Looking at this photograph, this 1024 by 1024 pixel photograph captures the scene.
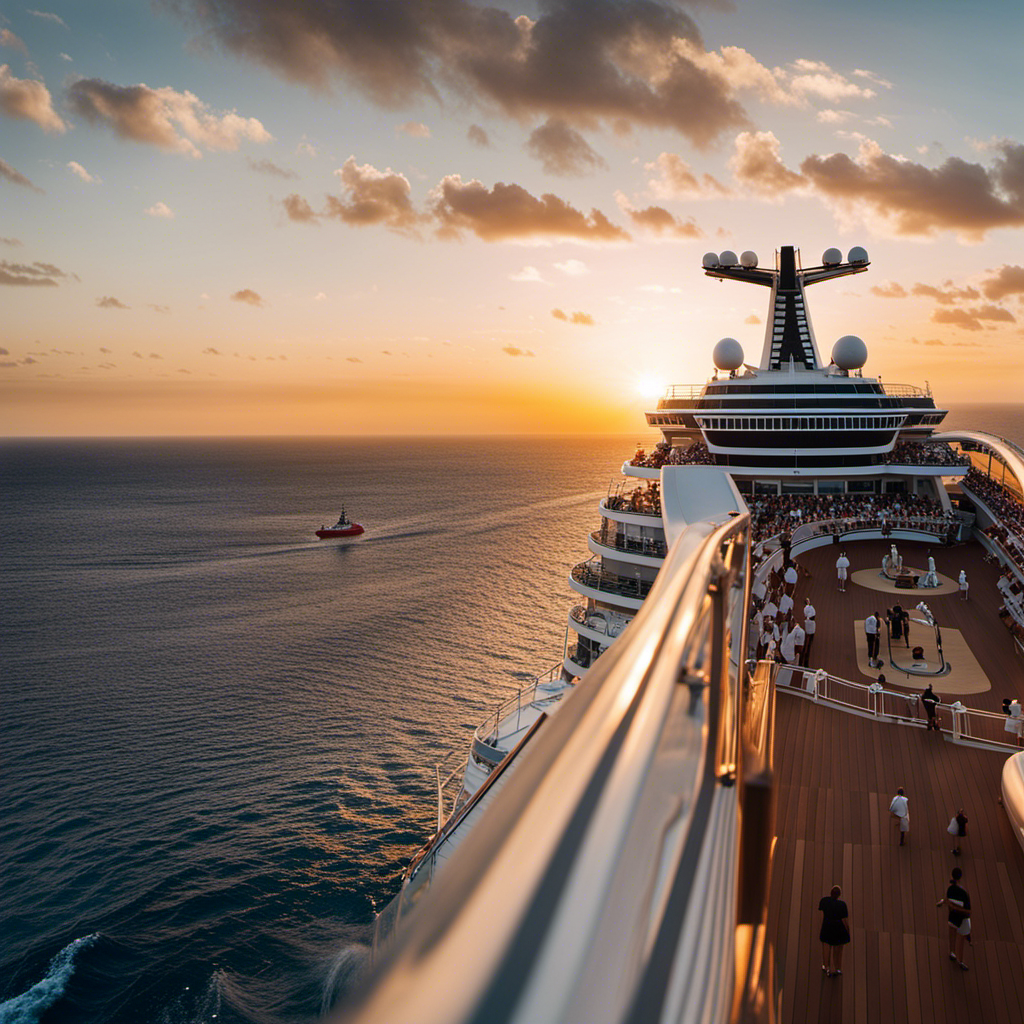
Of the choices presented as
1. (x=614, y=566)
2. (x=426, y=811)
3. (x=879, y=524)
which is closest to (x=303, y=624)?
(x=426, y=811)

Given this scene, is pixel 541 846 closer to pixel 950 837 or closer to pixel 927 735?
pixel 950 837

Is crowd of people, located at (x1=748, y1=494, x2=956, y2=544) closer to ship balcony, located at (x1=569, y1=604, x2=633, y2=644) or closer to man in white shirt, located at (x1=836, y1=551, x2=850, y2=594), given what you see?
man in white shirt, located at (x1=836, y1=551, x2=850, y2=594)

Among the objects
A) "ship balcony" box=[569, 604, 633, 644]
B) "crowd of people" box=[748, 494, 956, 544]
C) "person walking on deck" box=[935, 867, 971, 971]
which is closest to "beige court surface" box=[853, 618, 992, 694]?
"person walking on deck" box=[935, 867, 971, 971]

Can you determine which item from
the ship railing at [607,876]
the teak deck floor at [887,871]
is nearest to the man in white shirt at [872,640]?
the teak deck floor at [887,871]

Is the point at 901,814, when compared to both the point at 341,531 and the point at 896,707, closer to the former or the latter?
the point at 896,707

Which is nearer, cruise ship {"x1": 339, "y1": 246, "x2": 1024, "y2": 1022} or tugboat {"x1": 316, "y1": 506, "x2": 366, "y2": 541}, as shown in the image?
cruise ship {"x1": 339, "y1": 246, "x2": 1024, "y2": 1022}

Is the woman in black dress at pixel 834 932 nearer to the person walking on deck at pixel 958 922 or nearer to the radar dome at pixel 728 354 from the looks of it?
the person walking on deck at pixel 958 922
